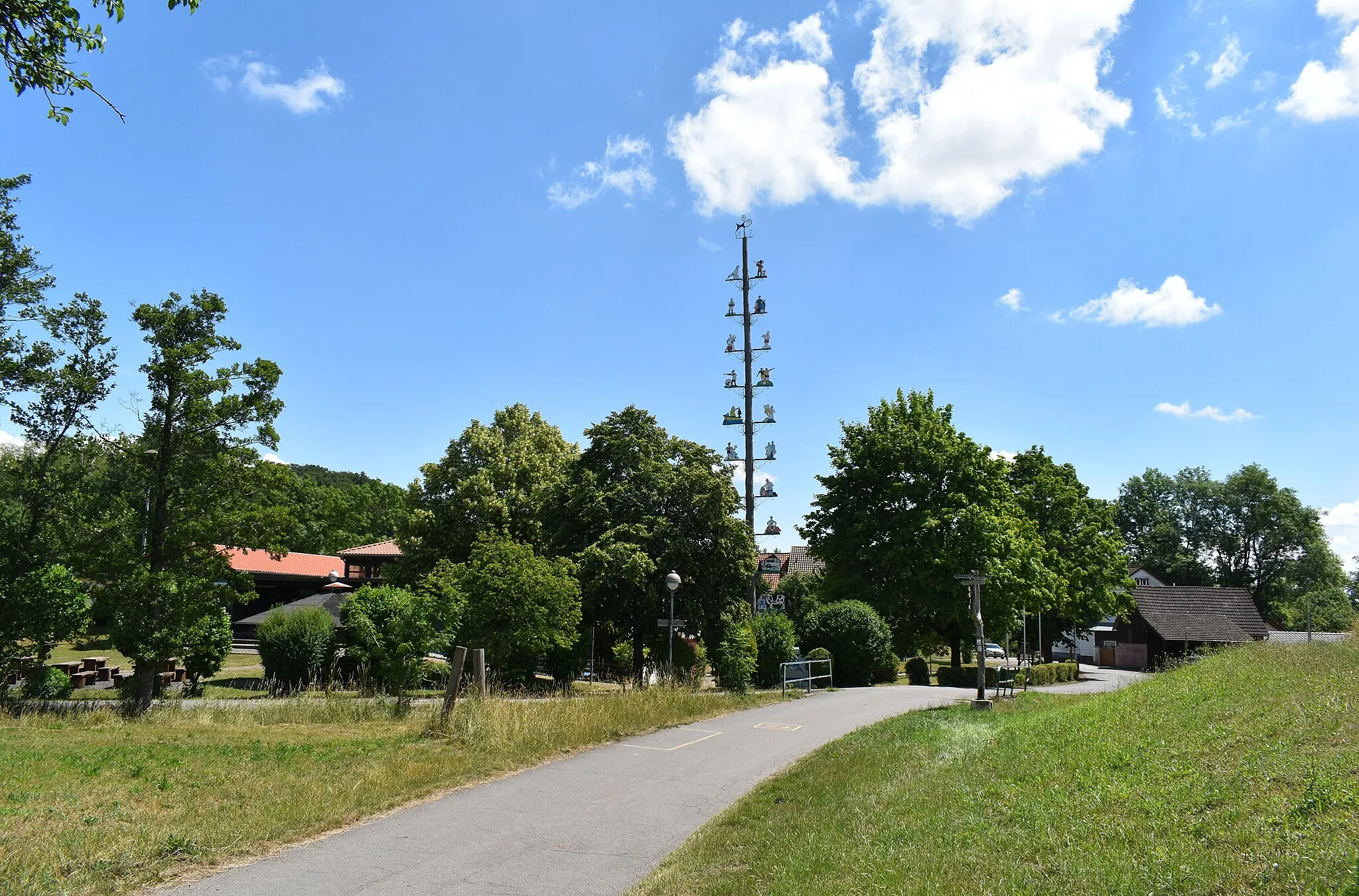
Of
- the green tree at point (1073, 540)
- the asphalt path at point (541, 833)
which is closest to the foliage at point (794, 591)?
the green tree at point (1073, 540)

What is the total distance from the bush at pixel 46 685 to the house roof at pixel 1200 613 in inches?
1953

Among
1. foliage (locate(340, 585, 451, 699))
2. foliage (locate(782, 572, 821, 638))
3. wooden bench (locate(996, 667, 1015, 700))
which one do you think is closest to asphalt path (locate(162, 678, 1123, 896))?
foliage (locate(340, 585, 451, 699))

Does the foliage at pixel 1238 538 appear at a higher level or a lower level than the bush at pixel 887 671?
higher

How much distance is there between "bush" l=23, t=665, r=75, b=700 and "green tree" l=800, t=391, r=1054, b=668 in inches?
1081

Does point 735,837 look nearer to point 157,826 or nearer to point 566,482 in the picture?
point 157,826

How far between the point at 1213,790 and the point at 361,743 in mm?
11183

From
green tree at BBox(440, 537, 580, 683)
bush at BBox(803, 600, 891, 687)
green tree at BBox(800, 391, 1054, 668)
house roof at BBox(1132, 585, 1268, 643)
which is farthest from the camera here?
house roof at BBox(1132, 585, 1268, 643)

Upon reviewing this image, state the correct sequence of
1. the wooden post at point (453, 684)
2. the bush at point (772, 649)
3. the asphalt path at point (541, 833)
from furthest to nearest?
the bush at point (772, 649), the wooden post at point (453, 684), the asphalt path at point (541, 833)

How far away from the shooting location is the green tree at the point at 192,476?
18.8 metres

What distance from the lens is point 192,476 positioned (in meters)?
19.7

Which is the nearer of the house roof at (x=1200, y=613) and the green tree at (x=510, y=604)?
the green tree at (x=510, y=604)

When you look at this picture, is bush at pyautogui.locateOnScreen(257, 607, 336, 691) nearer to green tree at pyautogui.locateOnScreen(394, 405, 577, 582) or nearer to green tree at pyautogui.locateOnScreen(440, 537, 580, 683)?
green tree at pyautogui.locateOnScreen(440, 537, 580, 683)

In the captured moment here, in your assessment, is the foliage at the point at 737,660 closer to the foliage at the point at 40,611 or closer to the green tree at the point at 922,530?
the green tree at the point at 922,530

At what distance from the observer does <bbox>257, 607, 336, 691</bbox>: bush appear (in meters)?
24.3
